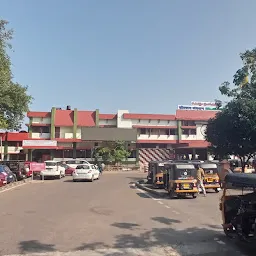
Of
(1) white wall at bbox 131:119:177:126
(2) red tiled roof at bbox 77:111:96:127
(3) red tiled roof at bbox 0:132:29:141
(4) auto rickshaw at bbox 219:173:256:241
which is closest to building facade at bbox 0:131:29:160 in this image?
(3) red tiled roof at bbox 0:132:29:141

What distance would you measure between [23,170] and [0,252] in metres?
24.0

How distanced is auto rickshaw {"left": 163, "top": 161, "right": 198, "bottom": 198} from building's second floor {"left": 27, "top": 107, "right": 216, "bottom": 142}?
3773 cm

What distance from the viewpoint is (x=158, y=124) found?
57.7m

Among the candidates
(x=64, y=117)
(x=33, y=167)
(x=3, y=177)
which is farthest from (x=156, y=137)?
(x=3, y=177)

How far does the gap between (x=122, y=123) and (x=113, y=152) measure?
→ 305 inches

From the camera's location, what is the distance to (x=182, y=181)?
17078 mm

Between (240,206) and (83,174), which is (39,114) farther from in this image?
(240,206)

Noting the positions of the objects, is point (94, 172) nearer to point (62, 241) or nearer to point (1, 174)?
point (1, 174)

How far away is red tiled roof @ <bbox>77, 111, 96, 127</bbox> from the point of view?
55.7 meters

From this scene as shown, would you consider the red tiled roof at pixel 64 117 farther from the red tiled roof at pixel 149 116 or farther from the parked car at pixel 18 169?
the parked car at pixel 18 169

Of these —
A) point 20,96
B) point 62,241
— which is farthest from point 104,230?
point 20,96

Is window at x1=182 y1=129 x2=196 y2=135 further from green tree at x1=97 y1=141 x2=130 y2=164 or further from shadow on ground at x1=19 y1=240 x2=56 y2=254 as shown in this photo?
shadow on ground at x1=19 y1=240 x2=56 y2=254

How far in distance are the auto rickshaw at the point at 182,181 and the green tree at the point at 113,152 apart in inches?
1258

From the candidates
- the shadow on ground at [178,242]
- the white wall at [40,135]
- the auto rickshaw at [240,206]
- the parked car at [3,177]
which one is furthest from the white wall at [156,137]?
the auto rickshaw at [240,206]
